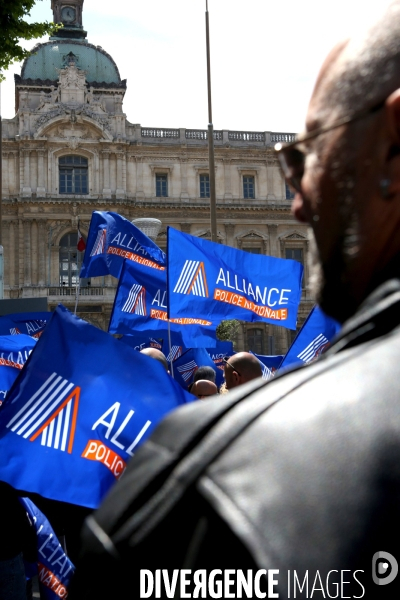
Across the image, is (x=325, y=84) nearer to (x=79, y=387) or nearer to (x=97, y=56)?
(x=79, y=387)

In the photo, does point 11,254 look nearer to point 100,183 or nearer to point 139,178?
point 100,183

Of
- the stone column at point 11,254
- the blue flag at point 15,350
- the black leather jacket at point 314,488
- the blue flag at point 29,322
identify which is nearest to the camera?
the black leather jacket at point 314,488

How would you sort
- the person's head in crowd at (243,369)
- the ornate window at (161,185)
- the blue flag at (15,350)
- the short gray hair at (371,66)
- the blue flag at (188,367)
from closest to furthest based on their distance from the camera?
the short gray hair at (371,66) < the person's head in crowd at (243,369) < the blue flag at (15,350) < the blue flag at (188,367) < the ornate window at (161,185)

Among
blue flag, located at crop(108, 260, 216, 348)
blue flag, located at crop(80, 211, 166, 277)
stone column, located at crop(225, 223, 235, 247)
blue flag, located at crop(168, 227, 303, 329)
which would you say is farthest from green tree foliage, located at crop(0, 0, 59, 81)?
stone column, located at crop(225, 223, 235, 247)

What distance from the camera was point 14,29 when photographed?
932 centimetres

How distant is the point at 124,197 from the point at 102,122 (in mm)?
3659

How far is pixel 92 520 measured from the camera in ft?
2.54

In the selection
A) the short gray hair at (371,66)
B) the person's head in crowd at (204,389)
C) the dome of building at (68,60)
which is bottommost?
the person's head in crowd at (204,389)

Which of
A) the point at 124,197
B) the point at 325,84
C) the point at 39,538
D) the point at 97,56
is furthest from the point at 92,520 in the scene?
the point at 97,56

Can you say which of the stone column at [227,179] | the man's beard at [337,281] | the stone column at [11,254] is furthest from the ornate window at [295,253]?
the man's beard at [337,281]

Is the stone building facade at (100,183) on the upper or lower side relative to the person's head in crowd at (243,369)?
upper

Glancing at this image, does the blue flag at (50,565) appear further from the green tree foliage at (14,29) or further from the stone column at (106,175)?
the stone column at (106,175)

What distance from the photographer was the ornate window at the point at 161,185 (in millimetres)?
38938

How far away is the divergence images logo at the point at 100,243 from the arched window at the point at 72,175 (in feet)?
92.2
